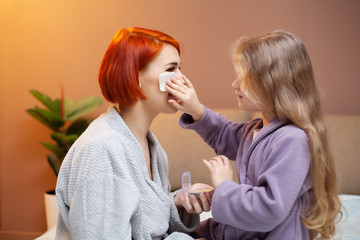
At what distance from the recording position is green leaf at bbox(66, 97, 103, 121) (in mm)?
2738

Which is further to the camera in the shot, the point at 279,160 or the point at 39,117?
the point at 39,117

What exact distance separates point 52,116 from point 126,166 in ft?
5.36

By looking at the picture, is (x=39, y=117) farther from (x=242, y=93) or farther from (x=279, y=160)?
(x=279, y=160)

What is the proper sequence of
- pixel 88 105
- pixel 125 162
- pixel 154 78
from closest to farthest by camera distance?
pixel 125 162
pixel 154 78
pixel 88 105

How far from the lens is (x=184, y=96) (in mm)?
1329

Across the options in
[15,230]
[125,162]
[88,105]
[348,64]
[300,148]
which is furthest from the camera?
[15,230]

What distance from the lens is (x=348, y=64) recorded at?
254cm

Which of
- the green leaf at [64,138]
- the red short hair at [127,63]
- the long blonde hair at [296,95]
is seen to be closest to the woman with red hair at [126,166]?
A: the red short hair at [127,63]

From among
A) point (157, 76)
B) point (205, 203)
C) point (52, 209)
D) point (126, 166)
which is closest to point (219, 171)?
point (205, 203)

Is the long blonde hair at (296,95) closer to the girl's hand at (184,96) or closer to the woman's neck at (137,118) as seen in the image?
the girl's hand at (184,96)

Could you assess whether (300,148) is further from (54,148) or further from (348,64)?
(54,148)

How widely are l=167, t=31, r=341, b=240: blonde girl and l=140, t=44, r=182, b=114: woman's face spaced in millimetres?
238

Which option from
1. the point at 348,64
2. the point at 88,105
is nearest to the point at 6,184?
the point at 88,105

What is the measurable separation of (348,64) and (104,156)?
1.98 m
